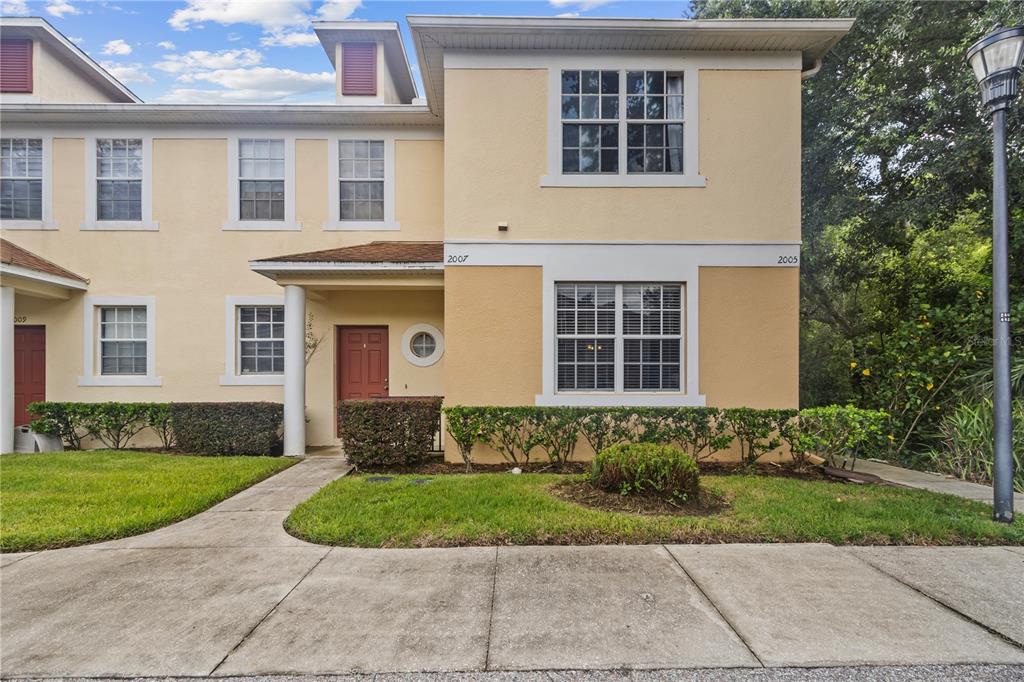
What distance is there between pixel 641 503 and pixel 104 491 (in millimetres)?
6270

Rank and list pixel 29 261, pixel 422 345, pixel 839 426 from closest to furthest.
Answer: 1. pixel 839 426
2. pixel 29 261
3. pixel 422 345

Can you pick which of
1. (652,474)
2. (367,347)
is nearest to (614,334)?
(652,474)

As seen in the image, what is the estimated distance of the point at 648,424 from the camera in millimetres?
7289

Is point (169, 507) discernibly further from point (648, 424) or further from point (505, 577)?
point (648, 424)

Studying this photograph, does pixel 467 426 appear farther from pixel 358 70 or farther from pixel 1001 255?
pixel 358 70

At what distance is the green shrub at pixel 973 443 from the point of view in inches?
272

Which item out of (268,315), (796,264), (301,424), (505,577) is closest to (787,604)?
(505,577)

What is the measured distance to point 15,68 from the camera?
33.1 ft

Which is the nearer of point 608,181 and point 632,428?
point 632,428

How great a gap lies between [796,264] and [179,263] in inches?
434

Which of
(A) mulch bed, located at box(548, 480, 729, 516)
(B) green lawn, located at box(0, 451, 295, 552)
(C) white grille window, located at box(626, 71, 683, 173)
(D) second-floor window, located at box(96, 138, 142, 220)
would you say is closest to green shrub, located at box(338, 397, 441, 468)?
(B) green lawn, located at box(0, 451, 295, 552)

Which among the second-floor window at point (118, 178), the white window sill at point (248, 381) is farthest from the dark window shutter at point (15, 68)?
the white window sill at point (248, 381)

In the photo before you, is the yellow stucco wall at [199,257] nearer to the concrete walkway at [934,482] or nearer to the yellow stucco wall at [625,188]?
the yellow stucco wall at [625,188]

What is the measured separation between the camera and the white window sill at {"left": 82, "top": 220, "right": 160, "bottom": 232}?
379 inches
